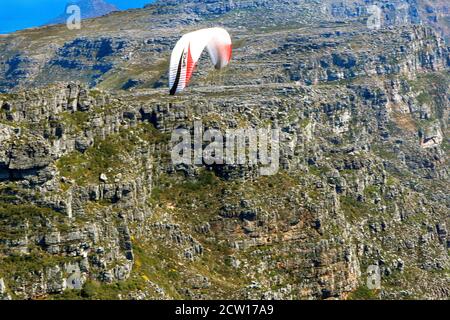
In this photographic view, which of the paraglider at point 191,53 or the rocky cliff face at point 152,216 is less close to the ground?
the paraglider at point 191,53

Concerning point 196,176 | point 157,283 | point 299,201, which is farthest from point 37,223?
point 299,201

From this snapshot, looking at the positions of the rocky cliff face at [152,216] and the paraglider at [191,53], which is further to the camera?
the rocky cliff face at [152,216]

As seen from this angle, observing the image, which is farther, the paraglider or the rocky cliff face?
the rocky cliff face

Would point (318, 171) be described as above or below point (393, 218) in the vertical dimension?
above

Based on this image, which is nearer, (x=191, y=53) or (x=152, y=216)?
(x=191, y=53)

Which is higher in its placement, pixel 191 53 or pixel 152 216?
pixel 191 53

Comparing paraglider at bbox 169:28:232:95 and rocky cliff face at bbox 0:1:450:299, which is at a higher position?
paraglider at bbox 169:28:232:95
